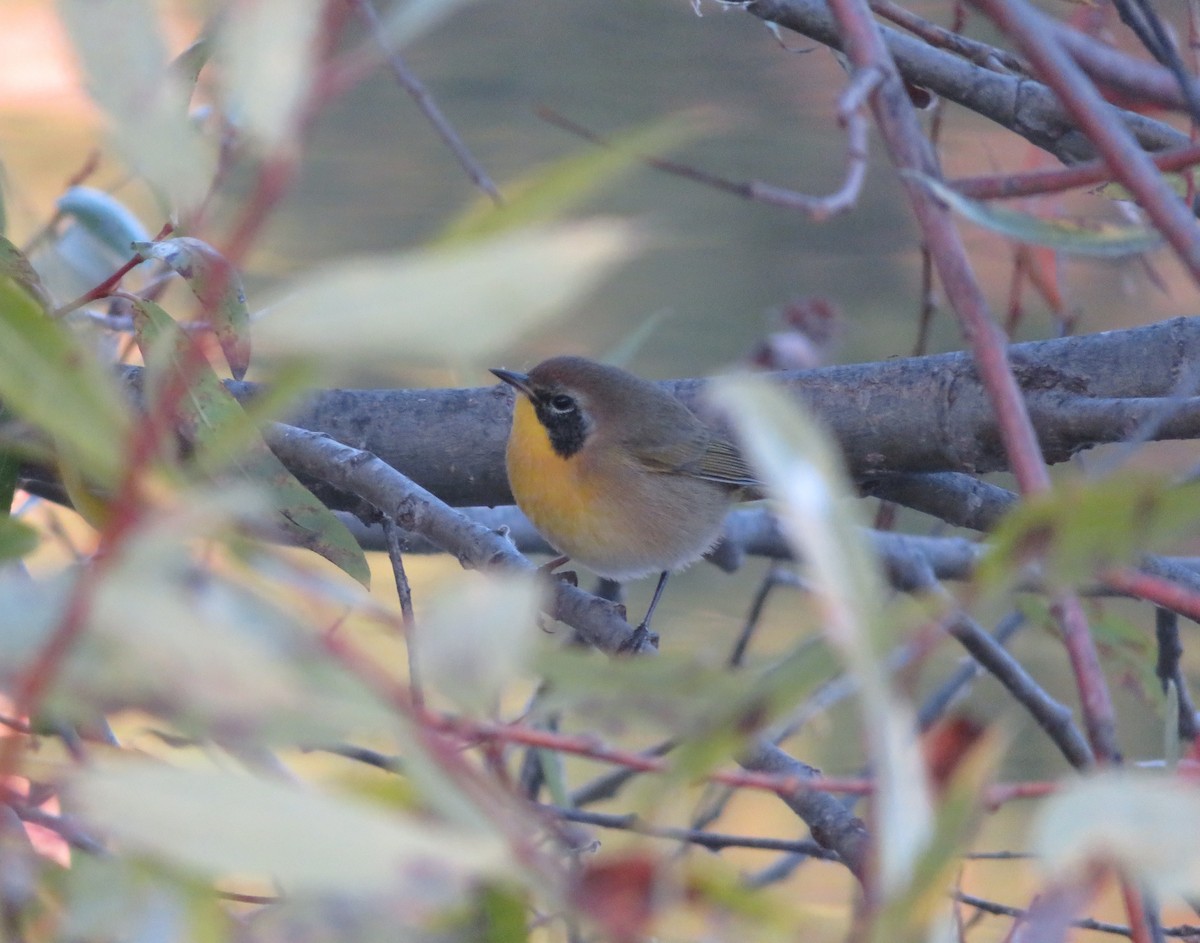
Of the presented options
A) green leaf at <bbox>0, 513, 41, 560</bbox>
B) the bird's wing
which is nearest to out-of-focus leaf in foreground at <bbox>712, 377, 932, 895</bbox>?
green leaf at <bbox>0, 513, 41, 560</bbox>

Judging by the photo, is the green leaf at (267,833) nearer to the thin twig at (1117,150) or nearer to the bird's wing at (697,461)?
the thin twig at (1117,150)

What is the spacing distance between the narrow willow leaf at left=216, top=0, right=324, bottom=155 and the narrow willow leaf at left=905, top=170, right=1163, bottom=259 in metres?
0.26

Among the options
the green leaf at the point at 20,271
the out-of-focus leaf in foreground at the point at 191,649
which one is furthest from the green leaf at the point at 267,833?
the green leaf at the point at 20,271

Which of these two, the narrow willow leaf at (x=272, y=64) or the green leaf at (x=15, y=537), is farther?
the green leaf at (x=15, y=537)

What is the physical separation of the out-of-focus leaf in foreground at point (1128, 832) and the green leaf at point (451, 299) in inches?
9.5

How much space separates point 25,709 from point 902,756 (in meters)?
0.29

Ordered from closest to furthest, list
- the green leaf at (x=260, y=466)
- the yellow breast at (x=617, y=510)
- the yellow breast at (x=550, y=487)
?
the green leaf at (x=260, y=466)
the yellow breast at (x=550, y=487)
the yellow breast at (x=617, y=510)

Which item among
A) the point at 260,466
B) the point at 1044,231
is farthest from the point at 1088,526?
the point at 260,466

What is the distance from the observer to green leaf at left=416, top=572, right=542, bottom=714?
1.53 feet

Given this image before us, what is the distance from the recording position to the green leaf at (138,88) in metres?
0.47

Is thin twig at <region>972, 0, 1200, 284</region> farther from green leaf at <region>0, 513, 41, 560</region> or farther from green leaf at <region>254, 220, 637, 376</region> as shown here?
green leaf at <region>0, 513, 41, 560</region>

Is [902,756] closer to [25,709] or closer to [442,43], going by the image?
[25,709]

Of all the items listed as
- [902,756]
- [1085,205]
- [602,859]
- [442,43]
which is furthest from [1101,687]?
[442,43]

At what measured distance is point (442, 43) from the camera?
7.16m
